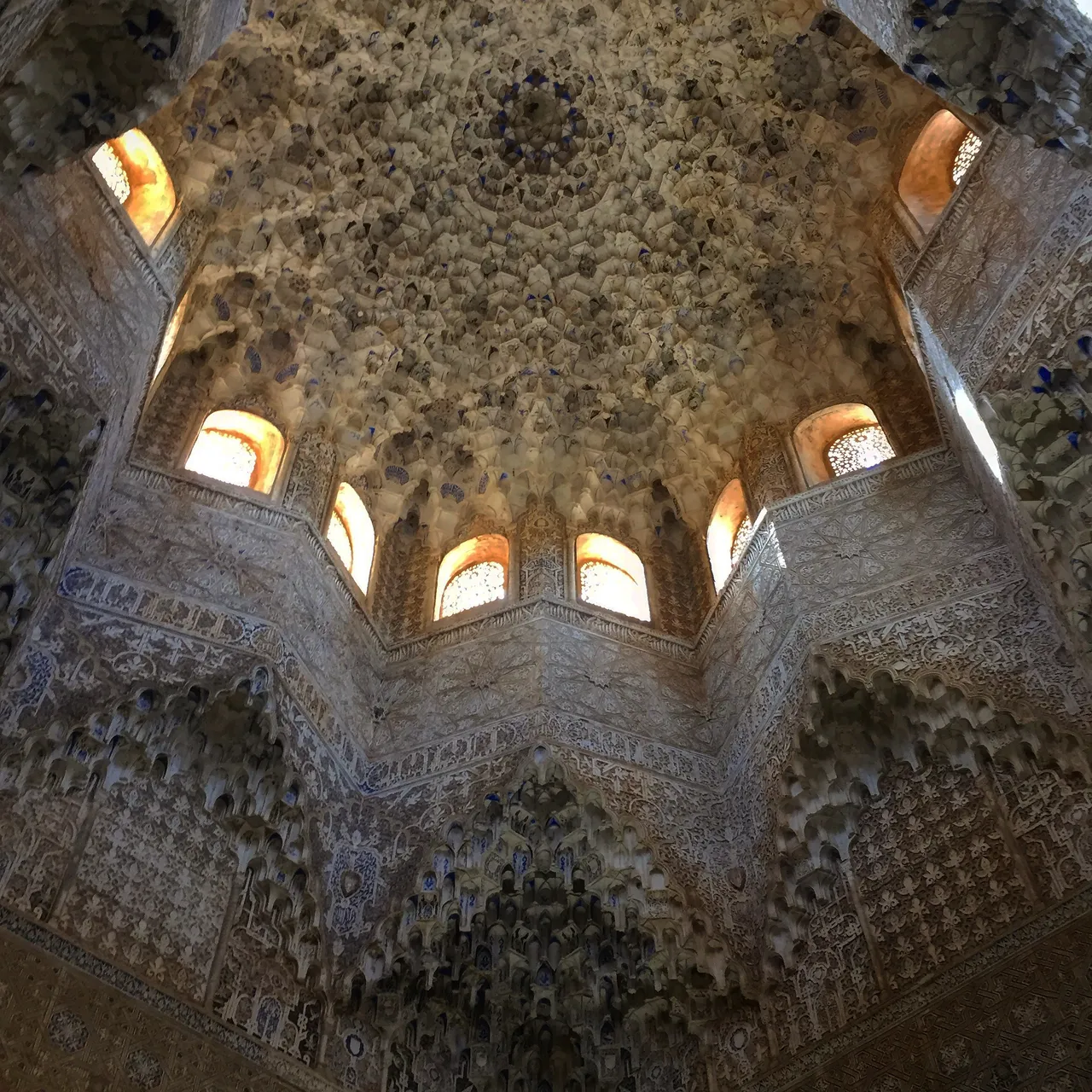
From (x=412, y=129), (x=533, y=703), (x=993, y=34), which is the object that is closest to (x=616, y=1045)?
(x=533, y=703)

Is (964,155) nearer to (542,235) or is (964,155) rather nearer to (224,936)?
(542,235)

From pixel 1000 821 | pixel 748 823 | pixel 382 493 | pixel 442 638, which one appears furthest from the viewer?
pixel 382 493

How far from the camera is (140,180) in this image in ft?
29.0

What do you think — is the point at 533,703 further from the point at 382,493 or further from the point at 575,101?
the point at 575,101

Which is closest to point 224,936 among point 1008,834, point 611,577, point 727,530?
point 1008,834

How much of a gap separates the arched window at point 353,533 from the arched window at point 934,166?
16.6 feet

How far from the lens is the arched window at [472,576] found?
9.73 meters

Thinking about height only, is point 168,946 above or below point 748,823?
below

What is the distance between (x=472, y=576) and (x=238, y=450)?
220 cm

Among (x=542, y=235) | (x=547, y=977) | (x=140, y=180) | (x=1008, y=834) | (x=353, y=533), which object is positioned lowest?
(x=547, y=977)

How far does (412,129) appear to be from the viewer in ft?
34.2

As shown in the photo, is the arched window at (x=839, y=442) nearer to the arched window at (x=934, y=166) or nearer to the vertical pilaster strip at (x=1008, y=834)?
the arched window at (x=934, y=166)

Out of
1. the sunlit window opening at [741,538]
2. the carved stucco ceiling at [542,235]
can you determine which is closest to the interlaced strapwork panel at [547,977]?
the sunlit window opening at [741,538]

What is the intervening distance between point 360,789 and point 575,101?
6521mm
